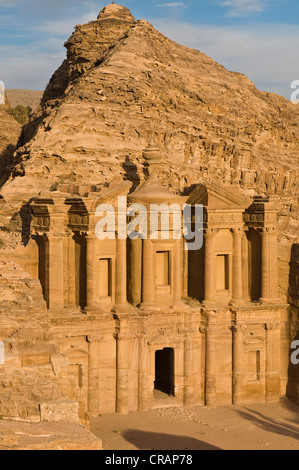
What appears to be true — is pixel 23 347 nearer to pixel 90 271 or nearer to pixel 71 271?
pixel 90 271

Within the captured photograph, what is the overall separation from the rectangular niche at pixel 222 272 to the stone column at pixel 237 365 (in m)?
1.75

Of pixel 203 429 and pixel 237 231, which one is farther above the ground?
pixel 237 231

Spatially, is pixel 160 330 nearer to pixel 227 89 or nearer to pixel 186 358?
A: pixel 186 358

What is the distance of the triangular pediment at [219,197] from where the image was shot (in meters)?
35.7

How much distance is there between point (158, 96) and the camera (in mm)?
44219

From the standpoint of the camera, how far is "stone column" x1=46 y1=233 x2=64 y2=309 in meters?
33.6

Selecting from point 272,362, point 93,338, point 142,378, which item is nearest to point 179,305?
point 142,378

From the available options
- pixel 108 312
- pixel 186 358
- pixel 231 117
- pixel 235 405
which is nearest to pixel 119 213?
pixel 108 312

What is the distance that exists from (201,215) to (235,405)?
7.86 meters

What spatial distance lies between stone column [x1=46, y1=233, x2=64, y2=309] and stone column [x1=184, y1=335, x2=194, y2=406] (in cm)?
545

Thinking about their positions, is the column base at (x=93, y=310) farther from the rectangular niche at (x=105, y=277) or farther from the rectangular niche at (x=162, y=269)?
the rectangular niche at (x=162, y=269)

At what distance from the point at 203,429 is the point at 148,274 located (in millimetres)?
6370

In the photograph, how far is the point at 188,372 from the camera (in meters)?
35.5

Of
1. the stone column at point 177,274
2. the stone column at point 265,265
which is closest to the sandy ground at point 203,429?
the stone column at point 177,274
